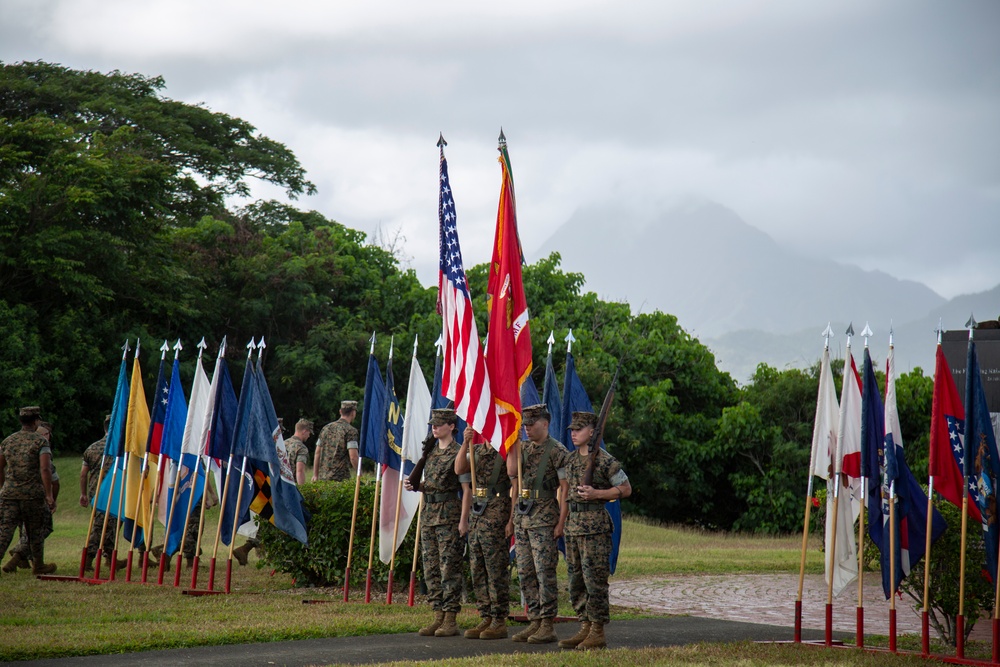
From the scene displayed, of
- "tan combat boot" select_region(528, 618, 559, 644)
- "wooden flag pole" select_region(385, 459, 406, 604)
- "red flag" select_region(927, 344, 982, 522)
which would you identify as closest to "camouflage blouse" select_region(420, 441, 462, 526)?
"tan combat boot" select_region(528, 618, 559, 644)

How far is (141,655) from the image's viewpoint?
9281 millimetres

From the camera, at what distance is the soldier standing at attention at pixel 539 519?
10.1 metres

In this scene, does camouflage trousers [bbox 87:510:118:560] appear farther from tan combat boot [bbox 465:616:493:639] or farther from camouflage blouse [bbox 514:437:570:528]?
camouflage blouse [bbox 514:437:570:528]

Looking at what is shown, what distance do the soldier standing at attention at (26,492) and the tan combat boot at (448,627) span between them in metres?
7.38

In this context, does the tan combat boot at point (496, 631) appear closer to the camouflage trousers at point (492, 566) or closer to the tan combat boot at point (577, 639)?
the camouflage trousers at point (492, 566)

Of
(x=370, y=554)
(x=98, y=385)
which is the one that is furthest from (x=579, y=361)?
(x=370, y=554)

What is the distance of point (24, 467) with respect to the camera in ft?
51.0

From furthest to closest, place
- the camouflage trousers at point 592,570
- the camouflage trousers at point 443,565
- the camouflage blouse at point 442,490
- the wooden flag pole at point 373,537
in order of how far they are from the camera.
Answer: the wooden flag pole at point 373,537, the camouflage blouse at point 442,490, the camouflage trousers at point 443,565, the camouflage trousers at point 592,570

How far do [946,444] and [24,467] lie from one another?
12.0 meters

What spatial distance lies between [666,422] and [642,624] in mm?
21503

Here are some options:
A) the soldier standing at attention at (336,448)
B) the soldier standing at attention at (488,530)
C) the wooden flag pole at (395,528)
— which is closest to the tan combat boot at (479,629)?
the soldier standing at attention at (488,530)

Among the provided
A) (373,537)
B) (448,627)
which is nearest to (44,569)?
(373,537)

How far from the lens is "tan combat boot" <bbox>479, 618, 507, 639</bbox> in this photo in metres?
10.3

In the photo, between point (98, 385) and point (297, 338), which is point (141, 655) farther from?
point (297, 338)
